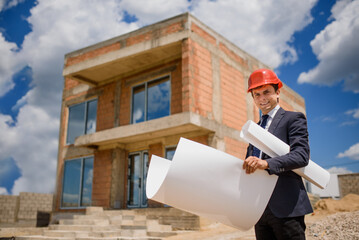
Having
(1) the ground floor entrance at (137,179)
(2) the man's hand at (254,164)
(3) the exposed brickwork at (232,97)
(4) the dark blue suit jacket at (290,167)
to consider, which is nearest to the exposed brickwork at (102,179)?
(1) the ground floor entrance at (137,179)

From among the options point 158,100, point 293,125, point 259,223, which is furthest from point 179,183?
point 158,100

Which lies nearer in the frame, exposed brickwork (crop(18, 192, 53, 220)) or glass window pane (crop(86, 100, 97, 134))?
glass window pane (crop(86, 100, 97, 134))

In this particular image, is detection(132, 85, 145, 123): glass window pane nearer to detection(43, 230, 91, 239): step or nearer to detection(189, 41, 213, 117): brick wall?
detection(189, 41, 213, 117): brick wall

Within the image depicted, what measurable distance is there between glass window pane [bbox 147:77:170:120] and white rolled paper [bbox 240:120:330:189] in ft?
30.9

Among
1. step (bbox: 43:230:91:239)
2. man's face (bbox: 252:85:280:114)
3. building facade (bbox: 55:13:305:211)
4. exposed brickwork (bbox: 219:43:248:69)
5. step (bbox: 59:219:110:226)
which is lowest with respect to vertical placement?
step (bbox: 43:230:91:239)

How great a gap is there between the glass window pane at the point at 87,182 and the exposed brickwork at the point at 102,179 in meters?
0.33

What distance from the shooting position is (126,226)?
29.0 feet

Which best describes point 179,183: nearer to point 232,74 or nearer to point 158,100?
point 158,100

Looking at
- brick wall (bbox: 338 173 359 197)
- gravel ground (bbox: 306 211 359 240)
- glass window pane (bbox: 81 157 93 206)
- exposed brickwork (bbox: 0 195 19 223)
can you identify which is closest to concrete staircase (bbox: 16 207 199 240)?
glass window pane (bbox: 81 157 93 206)

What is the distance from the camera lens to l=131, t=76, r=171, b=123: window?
11498 millimetres

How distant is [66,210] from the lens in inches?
521

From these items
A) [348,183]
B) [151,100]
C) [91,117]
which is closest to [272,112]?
[151,100]

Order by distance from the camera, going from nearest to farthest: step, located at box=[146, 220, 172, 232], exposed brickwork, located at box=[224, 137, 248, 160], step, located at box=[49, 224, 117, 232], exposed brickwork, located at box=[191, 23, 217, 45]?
step, located at box=[49, 224, 117, 232], step, located at box=[146, 220, 172, 232], exposed brickwork, located at box=[191, 23, 217, 45], exposed brickwork, located at box=[224, 137, 248, 160]

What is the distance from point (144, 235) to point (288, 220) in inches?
278
